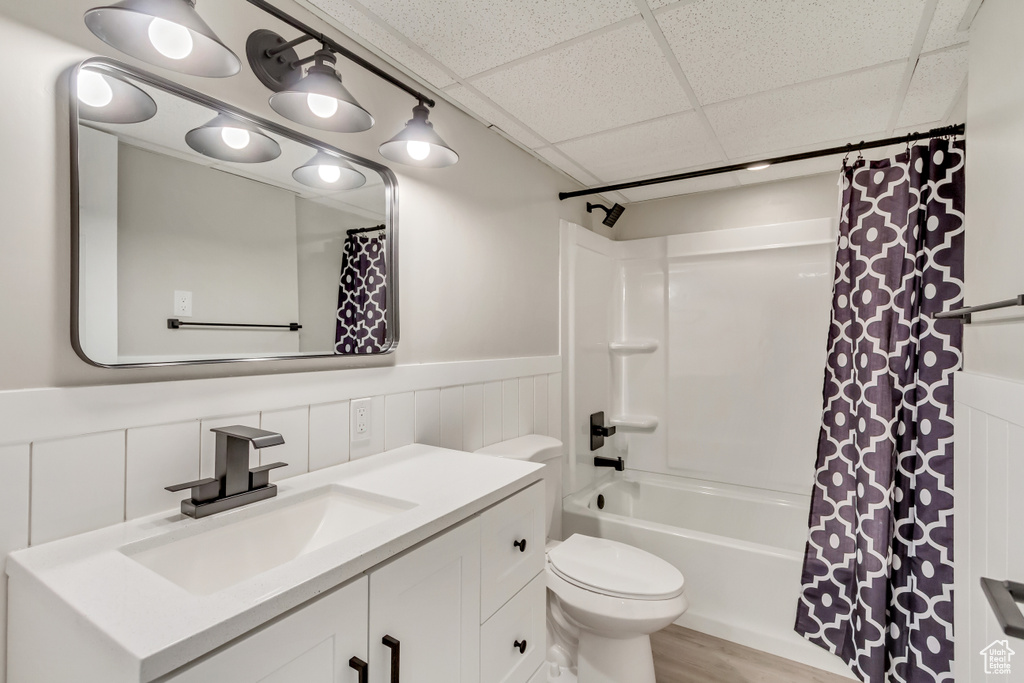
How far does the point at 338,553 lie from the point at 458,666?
1.38ft

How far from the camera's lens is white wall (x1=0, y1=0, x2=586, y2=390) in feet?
2.66

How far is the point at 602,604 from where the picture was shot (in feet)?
5.28

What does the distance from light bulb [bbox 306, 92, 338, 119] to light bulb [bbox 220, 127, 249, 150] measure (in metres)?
0.16

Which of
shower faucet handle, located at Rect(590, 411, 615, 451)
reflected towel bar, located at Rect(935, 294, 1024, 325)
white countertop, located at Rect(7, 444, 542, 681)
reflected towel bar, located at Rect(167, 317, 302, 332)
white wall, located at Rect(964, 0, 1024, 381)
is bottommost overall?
shower faucet handle, located at Rect(590, 411, 615, 451)

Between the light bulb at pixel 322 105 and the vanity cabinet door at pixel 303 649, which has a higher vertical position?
the light bulb at pixel 322 105

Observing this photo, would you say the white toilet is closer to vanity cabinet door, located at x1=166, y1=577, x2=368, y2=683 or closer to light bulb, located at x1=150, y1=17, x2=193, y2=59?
vanity cabinet door, located at x1=166, y1=577, x2=368, y2=683

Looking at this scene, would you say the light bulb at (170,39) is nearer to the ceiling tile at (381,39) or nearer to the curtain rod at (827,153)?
the ceiling tile at (381,39)

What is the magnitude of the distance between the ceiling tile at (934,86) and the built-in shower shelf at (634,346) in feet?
5.11

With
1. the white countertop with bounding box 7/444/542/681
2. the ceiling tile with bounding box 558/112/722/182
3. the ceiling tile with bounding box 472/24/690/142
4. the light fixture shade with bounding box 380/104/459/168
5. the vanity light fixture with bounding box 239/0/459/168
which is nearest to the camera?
the white countertop with bounding box 7/444/542/681

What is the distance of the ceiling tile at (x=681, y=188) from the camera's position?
2662mm

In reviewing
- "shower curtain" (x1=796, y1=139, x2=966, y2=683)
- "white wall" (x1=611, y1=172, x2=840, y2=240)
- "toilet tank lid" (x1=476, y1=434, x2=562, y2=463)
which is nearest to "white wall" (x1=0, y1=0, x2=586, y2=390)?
"toilet tank lid" (x1=476, y1=434, x2=562, y2=463)

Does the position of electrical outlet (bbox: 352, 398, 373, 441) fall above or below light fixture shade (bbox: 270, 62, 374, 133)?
below

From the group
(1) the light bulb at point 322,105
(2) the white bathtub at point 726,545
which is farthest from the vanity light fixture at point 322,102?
(2) the white bathtub at point 726,545

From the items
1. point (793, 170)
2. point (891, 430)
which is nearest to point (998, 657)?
point (891, 430)
